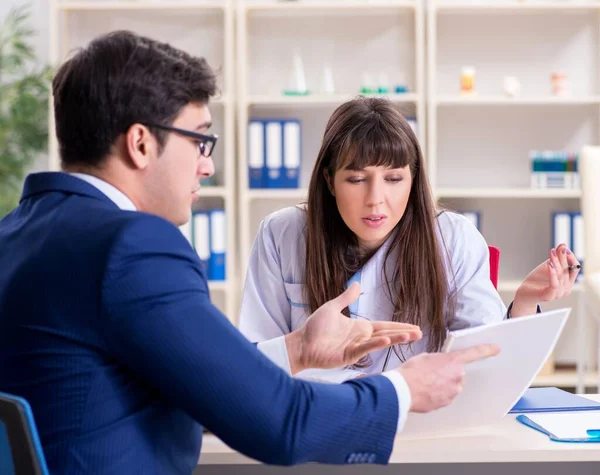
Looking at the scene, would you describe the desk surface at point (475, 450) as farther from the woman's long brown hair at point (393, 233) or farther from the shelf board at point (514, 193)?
the shelf board at point (514, 193)

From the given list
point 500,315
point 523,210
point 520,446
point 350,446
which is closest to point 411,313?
point 500,315

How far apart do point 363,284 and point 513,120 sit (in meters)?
2.54

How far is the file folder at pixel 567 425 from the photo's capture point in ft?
4.51

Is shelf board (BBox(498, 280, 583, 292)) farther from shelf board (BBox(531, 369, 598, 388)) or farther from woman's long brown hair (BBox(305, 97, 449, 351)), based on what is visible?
woman's long brown hair (BBox(305, 97, 449, 351))

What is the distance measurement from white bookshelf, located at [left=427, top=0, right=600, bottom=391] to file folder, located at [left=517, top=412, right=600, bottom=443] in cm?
274

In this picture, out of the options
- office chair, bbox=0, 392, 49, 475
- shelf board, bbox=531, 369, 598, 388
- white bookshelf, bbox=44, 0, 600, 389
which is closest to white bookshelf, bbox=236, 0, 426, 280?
white bookshelf, bbox=44, 0, 600, 389

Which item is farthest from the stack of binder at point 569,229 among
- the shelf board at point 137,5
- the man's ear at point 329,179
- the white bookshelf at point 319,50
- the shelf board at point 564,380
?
the man's ear at point 329,179

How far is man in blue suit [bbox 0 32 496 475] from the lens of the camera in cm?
102

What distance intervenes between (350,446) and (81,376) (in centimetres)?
33

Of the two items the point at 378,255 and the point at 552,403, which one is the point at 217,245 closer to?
the point at 378,255

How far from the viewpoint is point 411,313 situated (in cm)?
194

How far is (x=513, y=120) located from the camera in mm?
4297

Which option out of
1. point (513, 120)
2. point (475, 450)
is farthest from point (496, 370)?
point (513, 120)

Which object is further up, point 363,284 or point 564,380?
point 363,284
